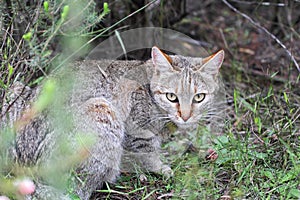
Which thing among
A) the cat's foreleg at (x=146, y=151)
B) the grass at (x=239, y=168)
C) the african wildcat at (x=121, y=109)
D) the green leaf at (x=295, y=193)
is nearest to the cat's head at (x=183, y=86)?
the african wildcat at (x=121, y=109)

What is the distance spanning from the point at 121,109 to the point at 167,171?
2.06ft

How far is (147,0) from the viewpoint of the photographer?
4980 mm

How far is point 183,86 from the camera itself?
3631mm

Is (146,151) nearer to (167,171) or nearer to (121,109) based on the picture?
(167,171)

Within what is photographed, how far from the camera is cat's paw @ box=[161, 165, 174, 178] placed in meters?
3.77

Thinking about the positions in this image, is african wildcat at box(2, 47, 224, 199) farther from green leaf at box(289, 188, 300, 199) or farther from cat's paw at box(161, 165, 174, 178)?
green leaf at box(289, 188, 300, 199)

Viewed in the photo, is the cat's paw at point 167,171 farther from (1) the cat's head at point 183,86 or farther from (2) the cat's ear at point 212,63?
(2) the cat's ear at point 212,63

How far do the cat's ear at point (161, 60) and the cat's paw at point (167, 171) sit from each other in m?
0.81

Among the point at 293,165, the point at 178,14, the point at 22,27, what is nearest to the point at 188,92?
the point at 293,165

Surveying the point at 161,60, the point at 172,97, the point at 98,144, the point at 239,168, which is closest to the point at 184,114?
the point at 172,97

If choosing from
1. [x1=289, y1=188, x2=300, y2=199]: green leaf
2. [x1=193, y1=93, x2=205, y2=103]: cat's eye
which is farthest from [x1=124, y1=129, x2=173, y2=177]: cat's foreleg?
[x1=289, y1=188, x2=300, y2=199]: green leaf

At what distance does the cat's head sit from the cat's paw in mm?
382

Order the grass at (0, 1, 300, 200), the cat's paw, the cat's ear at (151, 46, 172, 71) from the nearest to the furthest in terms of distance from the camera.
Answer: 1. the grass at (0, 1, 300, 200)
2. the cat's ear at (151, 46, 172, 71)
3. the cat's paw

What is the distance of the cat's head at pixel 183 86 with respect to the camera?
3631 millimetres
